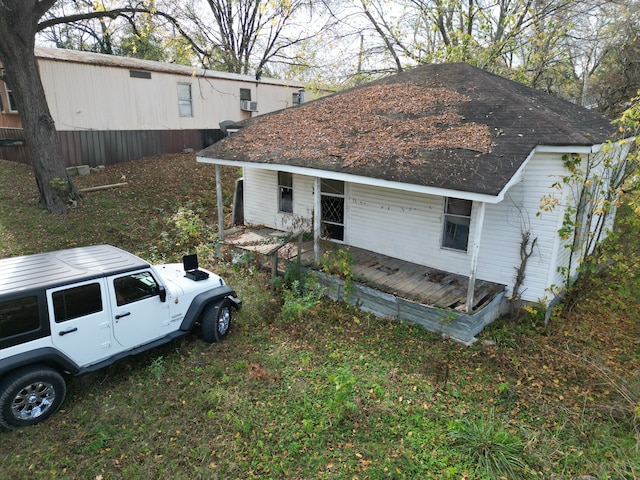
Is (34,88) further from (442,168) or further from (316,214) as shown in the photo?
(442,168)

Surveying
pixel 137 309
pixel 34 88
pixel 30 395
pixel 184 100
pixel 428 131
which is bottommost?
pixel 30 395

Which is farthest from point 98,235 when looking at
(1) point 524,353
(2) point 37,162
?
(1) point 524,353

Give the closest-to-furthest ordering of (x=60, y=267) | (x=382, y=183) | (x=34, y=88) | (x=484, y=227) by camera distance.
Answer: (x=60, y=267)
(x=382, y=183)
(x=484, y=227)
(x=34, y=88)

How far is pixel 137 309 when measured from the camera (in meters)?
5.94

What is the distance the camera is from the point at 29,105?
11.3 meters

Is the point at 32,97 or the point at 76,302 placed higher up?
the point at 32,97

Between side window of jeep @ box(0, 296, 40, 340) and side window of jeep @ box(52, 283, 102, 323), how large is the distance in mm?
225

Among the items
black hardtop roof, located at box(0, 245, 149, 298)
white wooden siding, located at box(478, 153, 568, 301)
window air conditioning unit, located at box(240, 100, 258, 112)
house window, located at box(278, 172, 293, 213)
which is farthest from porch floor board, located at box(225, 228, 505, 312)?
window air conditioning unit, located at box(240, 100, 258, 112)

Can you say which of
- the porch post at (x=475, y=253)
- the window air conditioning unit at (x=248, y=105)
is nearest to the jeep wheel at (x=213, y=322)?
the porch post at (x=475, y=253)

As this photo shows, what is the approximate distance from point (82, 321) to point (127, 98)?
1426 cm

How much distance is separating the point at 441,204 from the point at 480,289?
200 cm

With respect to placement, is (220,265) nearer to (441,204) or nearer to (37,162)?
(441,204)

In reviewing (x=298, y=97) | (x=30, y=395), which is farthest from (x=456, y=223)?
(x=298, y=97)

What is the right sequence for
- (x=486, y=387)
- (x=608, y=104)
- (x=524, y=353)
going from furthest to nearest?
(x=608, y=104)
(x=524, y=353)
(x=486, y=387)
